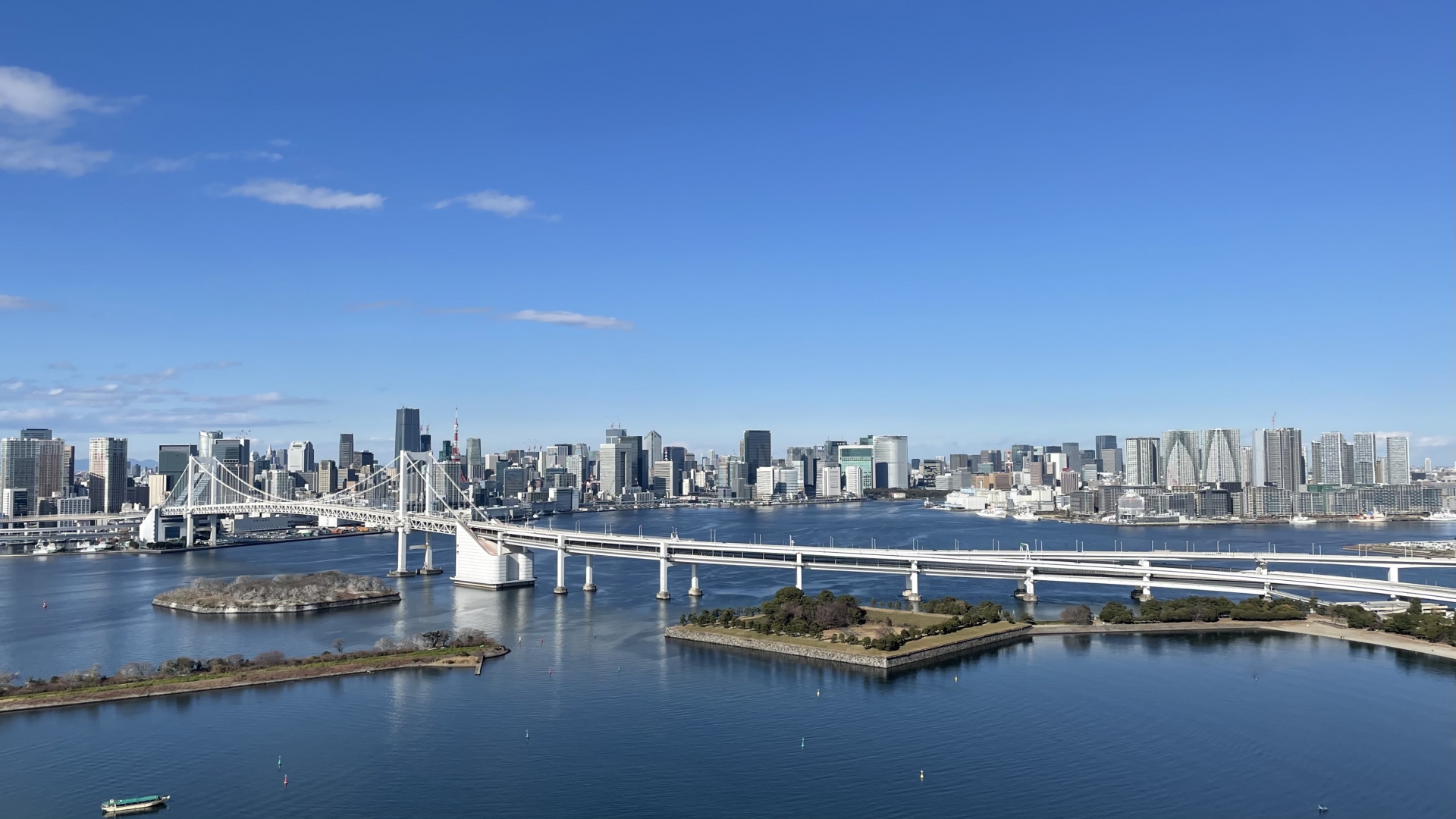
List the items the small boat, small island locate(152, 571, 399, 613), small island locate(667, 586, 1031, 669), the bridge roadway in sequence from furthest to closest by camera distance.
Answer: small island locate(152, 571, 399, 613) → the bridge roadway → small island locate(667, 586, 1031, 669) → the small boat

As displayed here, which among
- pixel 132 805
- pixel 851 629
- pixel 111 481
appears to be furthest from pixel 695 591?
pixel 111 481

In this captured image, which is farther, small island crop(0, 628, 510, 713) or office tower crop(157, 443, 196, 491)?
office tower crop(157, 443, 196, 491)

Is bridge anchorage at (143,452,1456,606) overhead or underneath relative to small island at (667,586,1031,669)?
overhead

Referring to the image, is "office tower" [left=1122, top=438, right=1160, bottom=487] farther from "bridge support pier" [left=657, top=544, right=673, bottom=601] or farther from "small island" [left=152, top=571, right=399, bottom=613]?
"small island" [left=152, top=571, right=399, bottom=613]

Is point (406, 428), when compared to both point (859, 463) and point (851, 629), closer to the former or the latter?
point (859, 463)

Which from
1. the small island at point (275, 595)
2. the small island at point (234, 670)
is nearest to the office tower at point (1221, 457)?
the small island at point (275, 595)

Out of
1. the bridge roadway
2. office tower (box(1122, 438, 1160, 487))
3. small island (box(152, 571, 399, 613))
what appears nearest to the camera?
the bridge roadway

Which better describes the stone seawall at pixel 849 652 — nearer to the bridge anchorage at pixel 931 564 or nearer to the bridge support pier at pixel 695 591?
the bridge anchorage at pixel 931 564

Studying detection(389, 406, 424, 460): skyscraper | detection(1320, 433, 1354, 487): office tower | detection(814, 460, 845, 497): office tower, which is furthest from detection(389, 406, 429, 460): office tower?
detection(1320, 433, 1354, 487): office tower
